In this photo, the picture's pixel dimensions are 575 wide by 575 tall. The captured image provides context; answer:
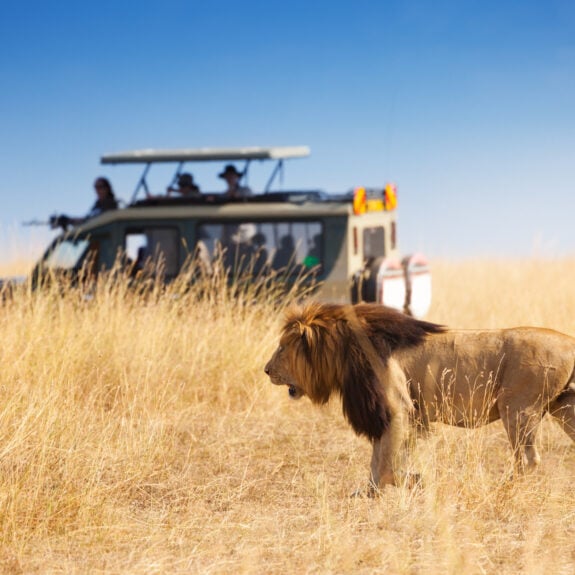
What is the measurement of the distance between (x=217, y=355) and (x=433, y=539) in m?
4.01

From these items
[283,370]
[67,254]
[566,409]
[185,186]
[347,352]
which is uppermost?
[185,186]

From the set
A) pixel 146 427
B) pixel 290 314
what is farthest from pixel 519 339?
pixel 146 427

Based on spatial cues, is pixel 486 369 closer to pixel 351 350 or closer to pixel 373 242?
pixel 351 350

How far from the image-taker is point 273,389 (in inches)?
302

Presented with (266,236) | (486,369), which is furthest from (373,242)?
(486,369)

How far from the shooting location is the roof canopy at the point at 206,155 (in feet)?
33.5

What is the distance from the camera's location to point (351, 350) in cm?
500

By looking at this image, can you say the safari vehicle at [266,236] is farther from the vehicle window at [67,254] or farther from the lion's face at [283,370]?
the lion's face at [283,370]

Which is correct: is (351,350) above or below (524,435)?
above

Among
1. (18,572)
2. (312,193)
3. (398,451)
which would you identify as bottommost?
(18,572)

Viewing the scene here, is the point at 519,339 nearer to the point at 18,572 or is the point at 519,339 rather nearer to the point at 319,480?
the point at 319,480

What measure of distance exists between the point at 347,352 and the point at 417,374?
0.43m

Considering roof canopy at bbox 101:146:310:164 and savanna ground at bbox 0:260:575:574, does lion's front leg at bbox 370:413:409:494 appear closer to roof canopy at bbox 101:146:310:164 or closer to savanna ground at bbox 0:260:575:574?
savanna ground at bbox 0:260:575:574

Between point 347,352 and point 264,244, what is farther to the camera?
point 264,244
